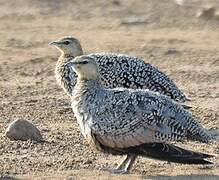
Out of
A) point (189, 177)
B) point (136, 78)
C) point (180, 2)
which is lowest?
point (180, 2)

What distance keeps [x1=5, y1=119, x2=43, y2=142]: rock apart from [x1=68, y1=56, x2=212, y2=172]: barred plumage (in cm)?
126

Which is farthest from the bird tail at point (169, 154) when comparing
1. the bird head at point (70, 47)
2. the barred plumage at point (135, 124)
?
the bird head at point (70, 47)

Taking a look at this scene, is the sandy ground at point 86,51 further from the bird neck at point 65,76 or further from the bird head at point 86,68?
the bird head at point 86,68

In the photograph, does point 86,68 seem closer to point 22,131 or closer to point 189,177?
point 22,131

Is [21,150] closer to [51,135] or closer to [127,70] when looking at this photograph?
[51,135]

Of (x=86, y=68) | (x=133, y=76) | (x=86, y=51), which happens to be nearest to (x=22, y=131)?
(x=86, y=68)

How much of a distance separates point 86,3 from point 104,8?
840 millimetres

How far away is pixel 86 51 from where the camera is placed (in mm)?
19812

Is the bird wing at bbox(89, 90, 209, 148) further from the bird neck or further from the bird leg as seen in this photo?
the bird neck

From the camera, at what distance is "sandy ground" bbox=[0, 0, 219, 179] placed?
11711 millimetres

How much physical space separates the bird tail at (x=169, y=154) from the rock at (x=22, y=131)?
1833mm

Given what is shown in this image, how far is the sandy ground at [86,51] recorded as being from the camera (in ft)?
38.4

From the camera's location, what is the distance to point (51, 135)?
43.0ft

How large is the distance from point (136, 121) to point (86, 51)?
28.6 ft
